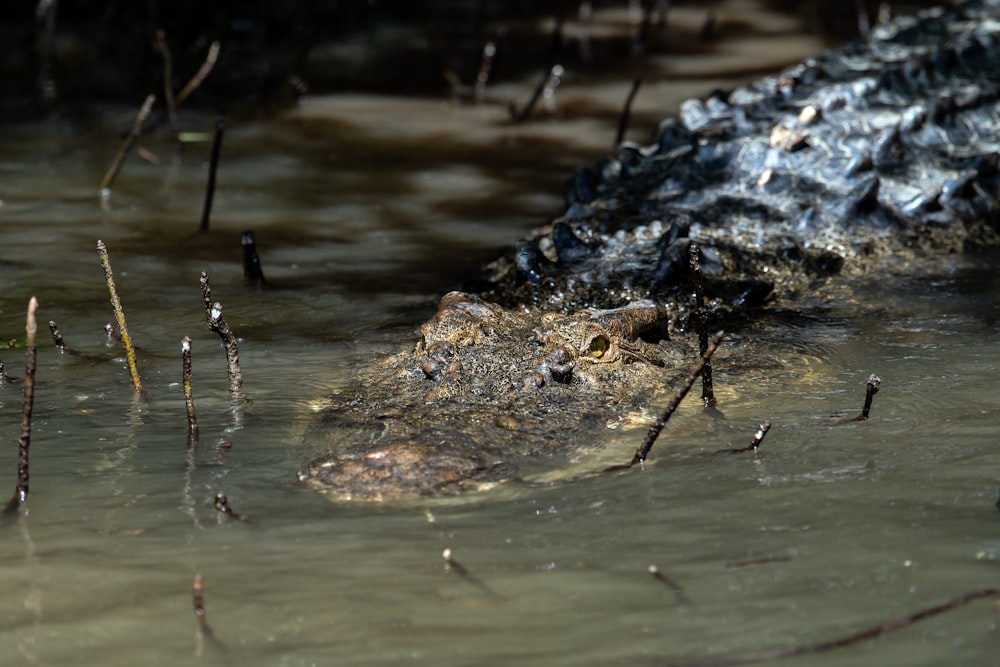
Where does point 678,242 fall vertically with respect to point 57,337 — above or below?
above

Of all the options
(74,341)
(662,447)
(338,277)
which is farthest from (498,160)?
(662,447)

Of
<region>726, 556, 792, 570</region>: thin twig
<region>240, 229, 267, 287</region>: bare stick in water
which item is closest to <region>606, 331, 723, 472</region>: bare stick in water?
<region>726, 556, 792, 570</region>: thin twig

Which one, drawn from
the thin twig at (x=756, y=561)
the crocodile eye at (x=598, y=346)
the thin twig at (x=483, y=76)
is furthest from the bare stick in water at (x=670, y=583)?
the thin twig at (x=483, y=76)

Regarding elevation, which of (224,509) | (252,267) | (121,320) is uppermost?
(121,320)

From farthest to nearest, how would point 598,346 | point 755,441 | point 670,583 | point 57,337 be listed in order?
point 57,337 < point 598,346 < point 755,441 < point 670,583

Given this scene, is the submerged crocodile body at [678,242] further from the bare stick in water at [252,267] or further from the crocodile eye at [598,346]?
the bare stick in water at [252,267]

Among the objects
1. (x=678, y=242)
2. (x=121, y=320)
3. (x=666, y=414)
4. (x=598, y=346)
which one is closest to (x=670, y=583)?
(x=666, y=414)

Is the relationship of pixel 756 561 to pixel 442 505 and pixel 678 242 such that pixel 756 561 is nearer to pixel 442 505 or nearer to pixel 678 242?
pixel 442 505

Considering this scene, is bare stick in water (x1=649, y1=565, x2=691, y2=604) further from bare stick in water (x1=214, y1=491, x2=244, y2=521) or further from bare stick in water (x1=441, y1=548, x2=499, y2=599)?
bare stick in water (x1=214, y1=491, x2=244, y2=521)
